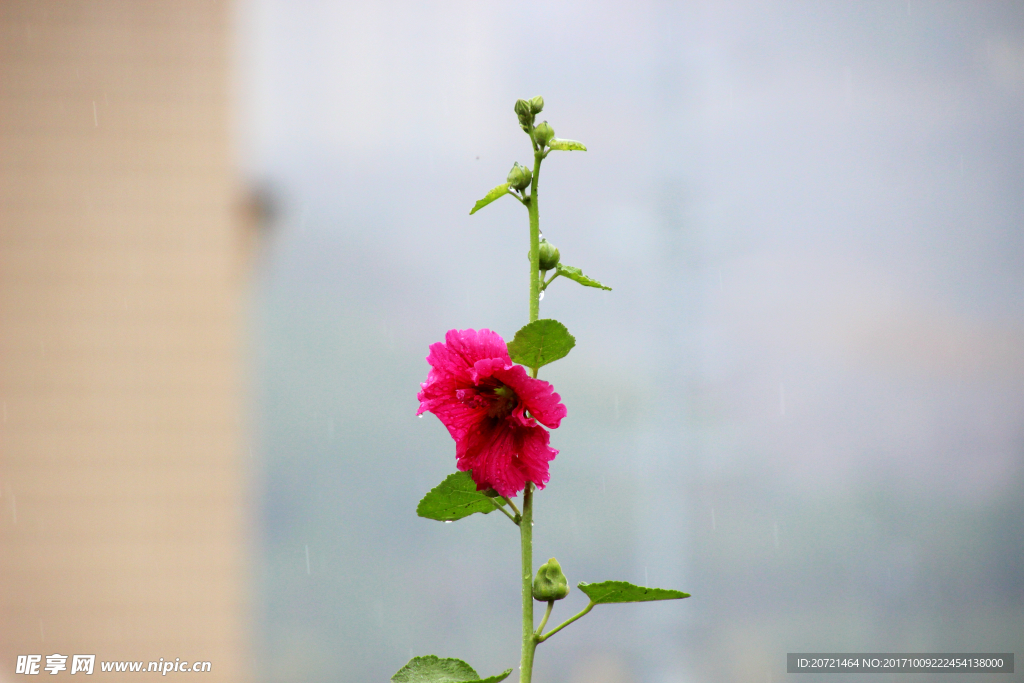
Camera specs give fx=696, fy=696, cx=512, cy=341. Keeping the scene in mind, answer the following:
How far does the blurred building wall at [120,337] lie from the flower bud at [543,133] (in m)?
1.11

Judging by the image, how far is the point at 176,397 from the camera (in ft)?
4.35

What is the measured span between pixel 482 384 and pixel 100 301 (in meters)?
1.28

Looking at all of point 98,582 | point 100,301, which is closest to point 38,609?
point 98,582

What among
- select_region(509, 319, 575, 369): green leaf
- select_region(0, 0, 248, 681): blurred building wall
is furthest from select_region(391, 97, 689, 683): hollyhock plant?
select_region(0, 0, 248, 681): blurred building wall

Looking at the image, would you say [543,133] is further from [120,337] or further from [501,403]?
[120,337]

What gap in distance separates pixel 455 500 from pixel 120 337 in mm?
1223

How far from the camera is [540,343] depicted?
0.32m

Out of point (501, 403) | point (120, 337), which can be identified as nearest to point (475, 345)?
point (501, 403)

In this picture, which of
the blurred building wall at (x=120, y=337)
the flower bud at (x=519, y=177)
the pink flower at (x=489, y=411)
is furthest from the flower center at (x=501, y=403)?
the blurred building wall at (x=120, y=337)

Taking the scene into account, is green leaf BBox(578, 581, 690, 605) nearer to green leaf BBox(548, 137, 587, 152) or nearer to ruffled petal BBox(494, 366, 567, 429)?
ruffled petal BBox(494, 366, 567, 429)

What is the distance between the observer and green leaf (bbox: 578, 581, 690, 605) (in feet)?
1.09

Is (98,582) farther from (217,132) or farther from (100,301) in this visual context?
(217,132)

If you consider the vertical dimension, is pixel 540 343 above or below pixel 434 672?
above

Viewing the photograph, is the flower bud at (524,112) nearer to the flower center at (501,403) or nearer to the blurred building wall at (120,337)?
the flower center at (501,403)
